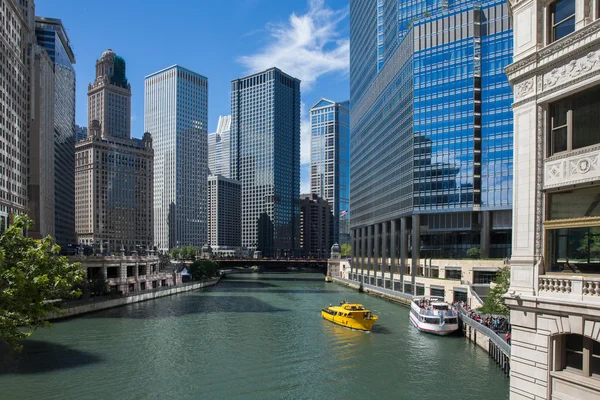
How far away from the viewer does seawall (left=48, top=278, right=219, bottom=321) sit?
80500mm

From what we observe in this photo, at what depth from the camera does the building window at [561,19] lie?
56.6ft

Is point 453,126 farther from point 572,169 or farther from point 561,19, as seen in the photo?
point 572,169

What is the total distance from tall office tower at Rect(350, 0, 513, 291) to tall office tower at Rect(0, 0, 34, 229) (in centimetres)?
8875

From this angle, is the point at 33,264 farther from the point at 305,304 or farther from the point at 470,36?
the point at 470,36

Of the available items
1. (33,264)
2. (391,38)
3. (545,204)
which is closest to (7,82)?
(391,38)

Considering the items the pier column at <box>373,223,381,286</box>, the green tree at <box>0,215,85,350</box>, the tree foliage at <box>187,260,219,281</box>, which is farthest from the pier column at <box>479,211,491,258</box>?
the tree foliage at <box>187,260,219,281</box>

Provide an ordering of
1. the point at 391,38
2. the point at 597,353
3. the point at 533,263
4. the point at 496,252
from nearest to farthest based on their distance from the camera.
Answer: the point at 597,353
the point at 533,263
the point at 496,252
the point at 391,38

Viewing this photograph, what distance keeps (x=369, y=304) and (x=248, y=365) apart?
187ft

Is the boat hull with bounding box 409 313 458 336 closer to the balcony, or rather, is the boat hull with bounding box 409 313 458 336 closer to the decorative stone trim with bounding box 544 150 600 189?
the balcony

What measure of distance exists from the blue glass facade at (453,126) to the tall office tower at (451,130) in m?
0.20

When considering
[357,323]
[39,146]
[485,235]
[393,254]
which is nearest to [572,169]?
[357,323]

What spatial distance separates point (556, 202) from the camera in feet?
57.4

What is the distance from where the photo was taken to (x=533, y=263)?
1755 centimetres

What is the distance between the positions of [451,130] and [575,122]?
93090 millimetres
